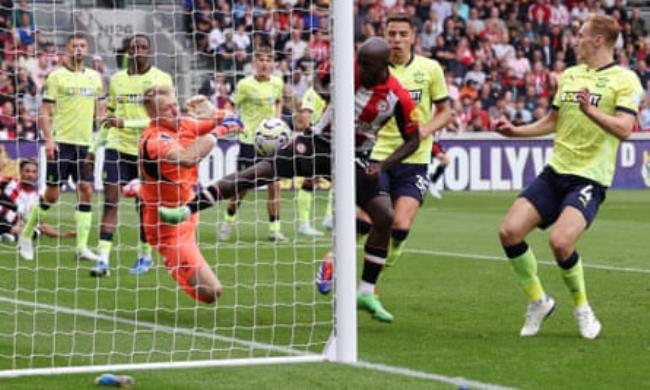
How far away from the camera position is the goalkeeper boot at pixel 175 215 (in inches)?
384

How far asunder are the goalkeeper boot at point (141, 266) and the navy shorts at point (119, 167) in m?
1.02

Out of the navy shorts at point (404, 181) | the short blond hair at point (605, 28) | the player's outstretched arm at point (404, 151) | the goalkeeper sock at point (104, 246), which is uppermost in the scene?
the short blond hair at point (605, 28)

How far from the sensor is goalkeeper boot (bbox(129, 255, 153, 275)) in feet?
44.0

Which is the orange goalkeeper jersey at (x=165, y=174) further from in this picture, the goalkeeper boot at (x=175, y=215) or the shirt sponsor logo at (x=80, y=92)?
the shirt sponsor logo at (x=80, y=92)

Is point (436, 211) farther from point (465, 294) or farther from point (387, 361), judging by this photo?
point (387, 361)

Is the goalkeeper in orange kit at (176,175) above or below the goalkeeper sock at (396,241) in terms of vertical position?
above

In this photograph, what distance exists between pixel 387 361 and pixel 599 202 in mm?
2042

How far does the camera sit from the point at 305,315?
1061 cm

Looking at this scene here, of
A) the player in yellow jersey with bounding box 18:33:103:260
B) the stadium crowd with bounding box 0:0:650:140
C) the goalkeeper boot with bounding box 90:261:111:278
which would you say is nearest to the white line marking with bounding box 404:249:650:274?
the player in yellow jersey with bounding box 18:33:103:260

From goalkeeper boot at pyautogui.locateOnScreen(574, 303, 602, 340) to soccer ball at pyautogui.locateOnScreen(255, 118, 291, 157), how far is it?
2951 mm

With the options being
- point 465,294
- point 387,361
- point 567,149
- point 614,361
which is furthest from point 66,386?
point 465,294

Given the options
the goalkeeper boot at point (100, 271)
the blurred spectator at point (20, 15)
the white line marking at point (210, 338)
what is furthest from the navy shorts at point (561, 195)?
the blurred spectator at point (20, 15)

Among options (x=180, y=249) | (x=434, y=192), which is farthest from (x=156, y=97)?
(x=434, y=192)

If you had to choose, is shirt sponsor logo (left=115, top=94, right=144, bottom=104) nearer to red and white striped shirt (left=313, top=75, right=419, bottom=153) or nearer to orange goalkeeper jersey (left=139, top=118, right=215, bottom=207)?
orange goalkeeper jersey (left=139, top=118, right=215, bottom=207)
